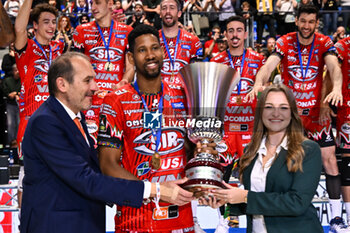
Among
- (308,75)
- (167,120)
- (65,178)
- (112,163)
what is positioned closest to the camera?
(65,178)

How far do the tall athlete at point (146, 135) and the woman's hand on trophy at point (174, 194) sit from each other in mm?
274

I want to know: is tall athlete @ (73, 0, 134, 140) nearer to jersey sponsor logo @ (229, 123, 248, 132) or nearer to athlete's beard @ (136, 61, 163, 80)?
jersey sponsor logo @ (229, 123, 248, 132)

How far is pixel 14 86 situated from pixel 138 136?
6.79 metres

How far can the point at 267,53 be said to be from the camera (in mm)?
11133

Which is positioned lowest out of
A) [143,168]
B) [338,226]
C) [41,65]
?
[338,226]

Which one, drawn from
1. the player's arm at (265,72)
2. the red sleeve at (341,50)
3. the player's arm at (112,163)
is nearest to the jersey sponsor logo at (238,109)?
the player's arm at (265,72)

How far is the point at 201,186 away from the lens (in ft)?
9.80

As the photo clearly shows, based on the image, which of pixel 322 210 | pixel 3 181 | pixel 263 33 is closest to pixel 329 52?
pixel 322 210

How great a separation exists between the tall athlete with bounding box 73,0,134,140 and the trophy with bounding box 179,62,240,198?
11.0 feet

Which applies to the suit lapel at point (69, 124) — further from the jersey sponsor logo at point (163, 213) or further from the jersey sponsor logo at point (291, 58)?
the jersey sponsor logo at point (291, 58)

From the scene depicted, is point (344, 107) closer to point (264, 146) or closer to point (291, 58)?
point (291, 58)

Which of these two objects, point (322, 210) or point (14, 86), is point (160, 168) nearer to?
point (322, 210)

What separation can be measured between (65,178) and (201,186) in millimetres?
745

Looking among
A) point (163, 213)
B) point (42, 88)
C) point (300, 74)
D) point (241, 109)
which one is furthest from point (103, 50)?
point (163, 213)
